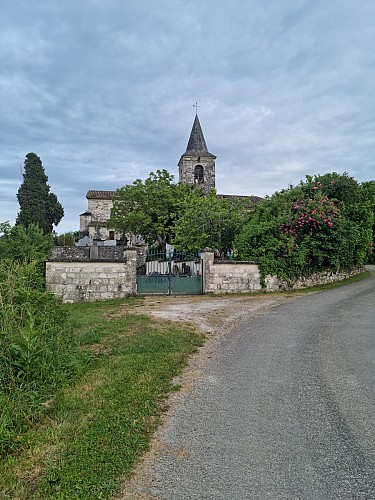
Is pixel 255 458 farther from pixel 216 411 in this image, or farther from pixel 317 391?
pixel 317 391

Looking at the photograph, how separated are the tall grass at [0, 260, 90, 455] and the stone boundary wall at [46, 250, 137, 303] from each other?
6682mm

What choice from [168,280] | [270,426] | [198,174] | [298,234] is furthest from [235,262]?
[198,174]

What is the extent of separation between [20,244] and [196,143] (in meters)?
30.9

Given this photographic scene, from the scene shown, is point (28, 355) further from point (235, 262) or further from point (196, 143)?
point (196, 143)

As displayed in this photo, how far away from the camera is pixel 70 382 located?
180 inches

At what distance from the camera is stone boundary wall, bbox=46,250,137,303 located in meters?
13.3

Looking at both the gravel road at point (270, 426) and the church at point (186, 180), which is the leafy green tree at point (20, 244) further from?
the church at point (186, 180)

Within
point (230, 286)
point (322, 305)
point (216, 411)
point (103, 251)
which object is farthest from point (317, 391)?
point (103, 251)

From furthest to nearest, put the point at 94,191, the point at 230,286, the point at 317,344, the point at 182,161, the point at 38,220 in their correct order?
the point at 94,191 → the point at 182,161 → the point at 38,220 → the point at 230,286 → the point at 317,344

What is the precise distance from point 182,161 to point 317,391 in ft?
134

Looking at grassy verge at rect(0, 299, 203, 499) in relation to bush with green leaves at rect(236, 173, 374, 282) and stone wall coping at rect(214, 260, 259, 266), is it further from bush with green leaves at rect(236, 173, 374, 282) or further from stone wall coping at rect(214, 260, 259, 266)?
bush with green leaves at rect(236, 173, 374, 282)

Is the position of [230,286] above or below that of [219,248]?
below

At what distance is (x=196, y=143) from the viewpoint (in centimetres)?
4438

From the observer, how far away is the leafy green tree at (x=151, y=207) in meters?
27.7
